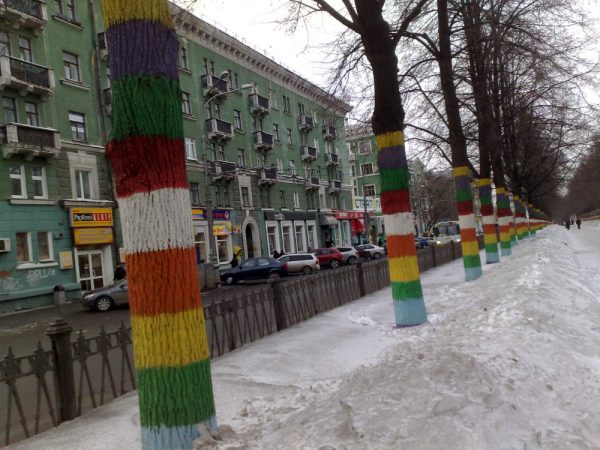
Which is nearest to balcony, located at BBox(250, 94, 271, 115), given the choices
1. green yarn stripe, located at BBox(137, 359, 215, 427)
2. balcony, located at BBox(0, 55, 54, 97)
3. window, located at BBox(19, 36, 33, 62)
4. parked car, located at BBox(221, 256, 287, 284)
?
parked car, located at BBox(221, 256, 287, 284)

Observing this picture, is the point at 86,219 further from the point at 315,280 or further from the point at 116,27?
the point at 116,27

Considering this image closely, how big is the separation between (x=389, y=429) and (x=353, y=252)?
33754 millimetres

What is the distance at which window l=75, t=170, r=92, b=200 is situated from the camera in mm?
24094

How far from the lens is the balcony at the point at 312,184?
4512 cm

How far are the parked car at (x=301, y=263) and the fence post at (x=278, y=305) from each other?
19.7 meters

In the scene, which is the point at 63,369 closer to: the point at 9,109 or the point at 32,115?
the point at 9,109

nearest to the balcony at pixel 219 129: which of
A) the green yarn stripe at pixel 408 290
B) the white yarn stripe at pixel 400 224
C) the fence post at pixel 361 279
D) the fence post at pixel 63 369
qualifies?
the fence post at pixel 361 279

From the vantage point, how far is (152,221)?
333 centimetres

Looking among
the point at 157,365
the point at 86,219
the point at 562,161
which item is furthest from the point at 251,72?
the point at 157,365

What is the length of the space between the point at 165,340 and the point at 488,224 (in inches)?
665

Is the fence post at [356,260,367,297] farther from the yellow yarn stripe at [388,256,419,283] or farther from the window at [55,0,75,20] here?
the window at [55,0,75,20]

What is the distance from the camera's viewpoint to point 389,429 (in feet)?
9.97

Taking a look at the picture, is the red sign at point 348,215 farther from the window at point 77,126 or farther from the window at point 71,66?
the window at point 71,66

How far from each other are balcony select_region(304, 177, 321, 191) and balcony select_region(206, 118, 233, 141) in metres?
12.2
